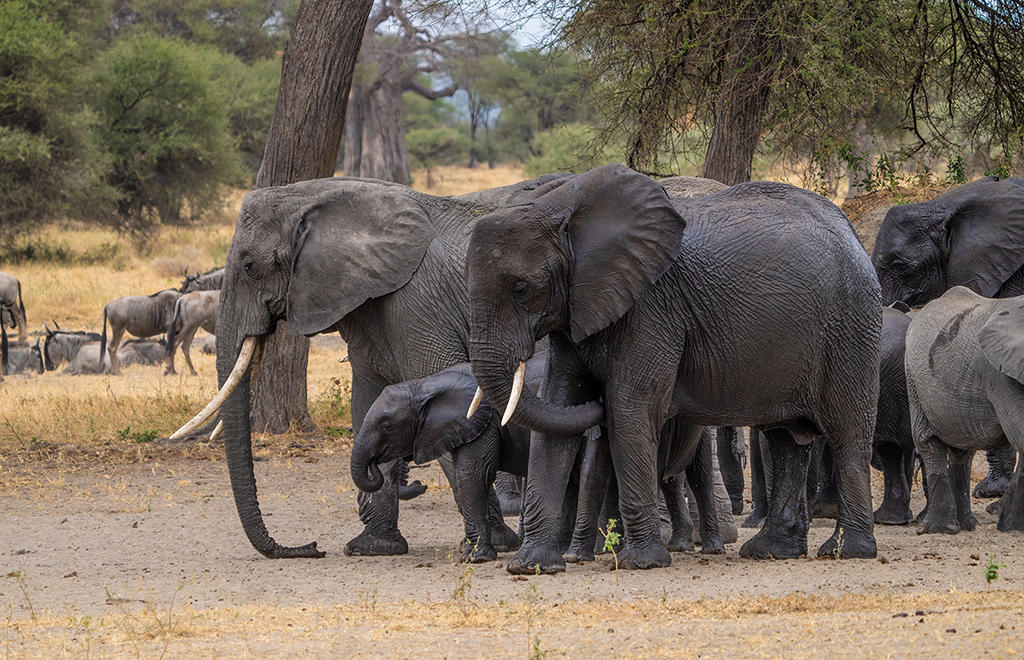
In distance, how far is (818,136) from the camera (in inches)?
496

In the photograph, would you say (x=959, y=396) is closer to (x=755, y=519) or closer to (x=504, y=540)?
(x=755, y=519)

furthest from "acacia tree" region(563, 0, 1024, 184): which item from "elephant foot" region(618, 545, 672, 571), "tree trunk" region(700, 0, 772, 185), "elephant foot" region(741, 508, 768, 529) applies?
"elephant foot" region(618, 545, 672, 571)

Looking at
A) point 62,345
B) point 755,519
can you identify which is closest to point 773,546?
point 755,519

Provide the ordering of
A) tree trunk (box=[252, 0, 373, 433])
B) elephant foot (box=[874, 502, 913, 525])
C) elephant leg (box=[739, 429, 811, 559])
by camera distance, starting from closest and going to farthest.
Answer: elephant leg (box=[739, 429, 811, 559])
elephant foot (box=[874, 502, 913, 525])
tree trunk (box=[252, 0, 373, 433])

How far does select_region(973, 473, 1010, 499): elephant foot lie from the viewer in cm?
927

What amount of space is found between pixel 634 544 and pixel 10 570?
3516mm

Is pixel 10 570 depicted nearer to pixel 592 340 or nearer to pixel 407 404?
pixel 407 404

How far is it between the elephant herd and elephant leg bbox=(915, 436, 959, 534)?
0.02m

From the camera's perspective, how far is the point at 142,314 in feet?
62.8

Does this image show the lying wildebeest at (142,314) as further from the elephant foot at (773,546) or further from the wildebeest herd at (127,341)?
the elephant foot at (773,546)

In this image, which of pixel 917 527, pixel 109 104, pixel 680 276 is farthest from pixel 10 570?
pixel 109 104

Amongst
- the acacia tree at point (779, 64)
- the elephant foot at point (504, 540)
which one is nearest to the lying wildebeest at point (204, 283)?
the acacia tree at point (779, 64)

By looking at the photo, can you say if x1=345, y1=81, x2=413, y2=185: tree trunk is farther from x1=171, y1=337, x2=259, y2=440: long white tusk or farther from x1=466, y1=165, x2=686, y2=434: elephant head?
x1=466, y1=165, x2=686, y2=434: elephant head

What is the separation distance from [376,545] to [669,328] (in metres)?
2.29
